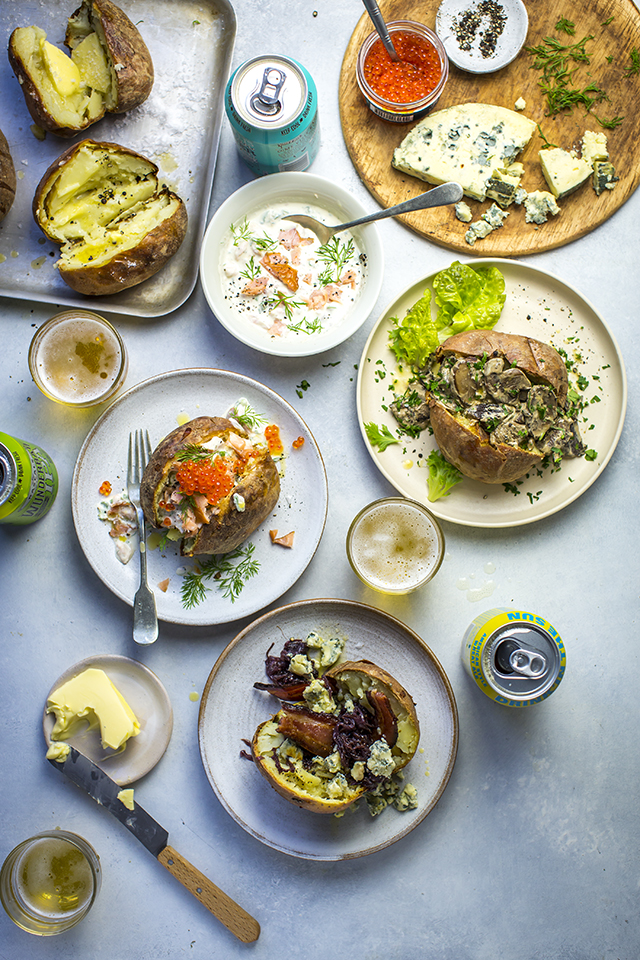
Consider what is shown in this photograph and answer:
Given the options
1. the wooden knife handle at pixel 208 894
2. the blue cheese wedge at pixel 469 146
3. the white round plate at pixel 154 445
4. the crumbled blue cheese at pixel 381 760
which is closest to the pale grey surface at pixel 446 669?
the wooden knife handle at pixel 208 894

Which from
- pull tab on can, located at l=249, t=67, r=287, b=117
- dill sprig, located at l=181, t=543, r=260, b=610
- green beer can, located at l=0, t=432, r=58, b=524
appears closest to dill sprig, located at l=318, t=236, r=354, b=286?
pull tab on can, located at l=249, t=67, r=287, b=117

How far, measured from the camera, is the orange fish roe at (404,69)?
2.90 m

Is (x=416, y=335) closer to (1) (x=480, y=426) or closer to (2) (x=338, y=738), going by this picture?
(1) (x=480, y=426)

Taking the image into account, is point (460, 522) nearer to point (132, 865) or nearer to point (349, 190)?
point (349, 190)

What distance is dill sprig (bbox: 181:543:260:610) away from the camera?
9.18ft

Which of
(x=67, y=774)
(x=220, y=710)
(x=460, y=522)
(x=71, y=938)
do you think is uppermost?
(x=460, y=522)

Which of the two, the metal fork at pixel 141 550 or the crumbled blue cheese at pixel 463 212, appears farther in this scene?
the crumbled blue cheese at pixel 463 212

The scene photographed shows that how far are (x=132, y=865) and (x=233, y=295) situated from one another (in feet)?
8.58

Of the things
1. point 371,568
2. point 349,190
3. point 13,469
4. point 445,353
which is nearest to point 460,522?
point 371,568

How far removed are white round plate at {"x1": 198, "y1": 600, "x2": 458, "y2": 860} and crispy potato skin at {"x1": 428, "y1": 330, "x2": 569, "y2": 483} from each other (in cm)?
75

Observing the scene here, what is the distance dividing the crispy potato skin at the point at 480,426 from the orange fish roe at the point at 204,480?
93 cm

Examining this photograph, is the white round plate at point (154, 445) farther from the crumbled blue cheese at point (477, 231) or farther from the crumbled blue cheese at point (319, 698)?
the crumbled blue cheese at point (477, 231)

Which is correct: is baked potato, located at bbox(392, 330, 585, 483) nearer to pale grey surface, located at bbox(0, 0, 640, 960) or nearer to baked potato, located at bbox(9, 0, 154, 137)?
pale grey surface, located at bbox(0, 0, 640, 960)

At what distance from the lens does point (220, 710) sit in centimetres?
276
